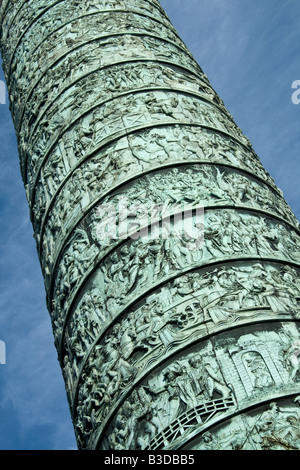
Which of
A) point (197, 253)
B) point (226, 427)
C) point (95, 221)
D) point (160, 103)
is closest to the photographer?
point (226, 427)

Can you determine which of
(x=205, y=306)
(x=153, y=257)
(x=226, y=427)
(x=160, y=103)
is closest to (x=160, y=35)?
(x=160, y=103)

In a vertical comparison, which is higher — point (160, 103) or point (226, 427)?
point (160, 103)

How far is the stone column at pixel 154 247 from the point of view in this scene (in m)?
2.62

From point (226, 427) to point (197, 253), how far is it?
922 millimetres

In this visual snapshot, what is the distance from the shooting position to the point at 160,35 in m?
5.18

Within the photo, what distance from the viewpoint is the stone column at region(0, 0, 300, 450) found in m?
2.62

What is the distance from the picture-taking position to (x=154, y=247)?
3.25 meters

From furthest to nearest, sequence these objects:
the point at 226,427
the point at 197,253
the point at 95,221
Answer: the point at 95,221, the point at 197,253, the point at 226,427

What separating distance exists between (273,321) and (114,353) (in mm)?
699

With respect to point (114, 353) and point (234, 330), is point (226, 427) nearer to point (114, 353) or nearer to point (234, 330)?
point (234, 330)

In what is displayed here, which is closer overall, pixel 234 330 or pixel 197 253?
pixel 234 330

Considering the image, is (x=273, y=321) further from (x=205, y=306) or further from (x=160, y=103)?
(x=160, y=103)

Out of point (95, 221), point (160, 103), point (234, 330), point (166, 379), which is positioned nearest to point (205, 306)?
point (234, 330)

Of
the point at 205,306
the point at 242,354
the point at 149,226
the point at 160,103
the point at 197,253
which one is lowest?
the point at 242,354
